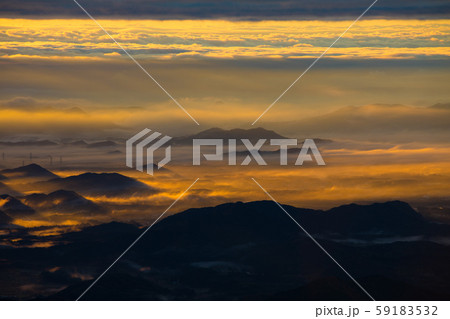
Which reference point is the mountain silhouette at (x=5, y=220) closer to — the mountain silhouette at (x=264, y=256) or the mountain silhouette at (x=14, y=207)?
the mountain silhouette at (x=14, y=207)

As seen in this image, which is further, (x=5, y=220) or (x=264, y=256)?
(x=5, y=220)

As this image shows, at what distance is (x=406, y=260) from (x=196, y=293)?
30923mm

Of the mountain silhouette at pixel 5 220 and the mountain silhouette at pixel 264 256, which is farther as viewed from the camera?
the mountain silhouette at pixel 5 220

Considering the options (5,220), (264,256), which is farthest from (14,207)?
(264,256)

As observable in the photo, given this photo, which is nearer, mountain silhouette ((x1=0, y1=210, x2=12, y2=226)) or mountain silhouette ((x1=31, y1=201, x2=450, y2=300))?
mountain silhouette ((x1=31, y1=201, x2=450, y2=300))

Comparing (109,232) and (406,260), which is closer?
(406,260)

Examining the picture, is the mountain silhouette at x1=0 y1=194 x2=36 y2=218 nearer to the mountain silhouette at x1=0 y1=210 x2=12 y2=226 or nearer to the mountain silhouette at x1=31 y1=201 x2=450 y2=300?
the mountain silhouette at x1=0 y1=210 x2=12 y2=226

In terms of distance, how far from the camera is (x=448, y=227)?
11650cm

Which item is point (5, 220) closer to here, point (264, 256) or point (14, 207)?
point (14, 207)

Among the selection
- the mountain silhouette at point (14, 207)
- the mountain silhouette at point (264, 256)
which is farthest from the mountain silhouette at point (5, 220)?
the mountain silhouette at point (264, 256)

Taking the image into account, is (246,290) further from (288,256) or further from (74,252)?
(74,252)

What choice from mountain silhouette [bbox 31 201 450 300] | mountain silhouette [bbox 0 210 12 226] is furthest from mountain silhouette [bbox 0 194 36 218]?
mountain silhouette [bbox 31 201 450 300]

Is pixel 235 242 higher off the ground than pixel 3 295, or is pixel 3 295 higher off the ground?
pixel 3 295

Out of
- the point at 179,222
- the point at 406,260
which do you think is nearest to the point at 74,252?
the point at 179,222
